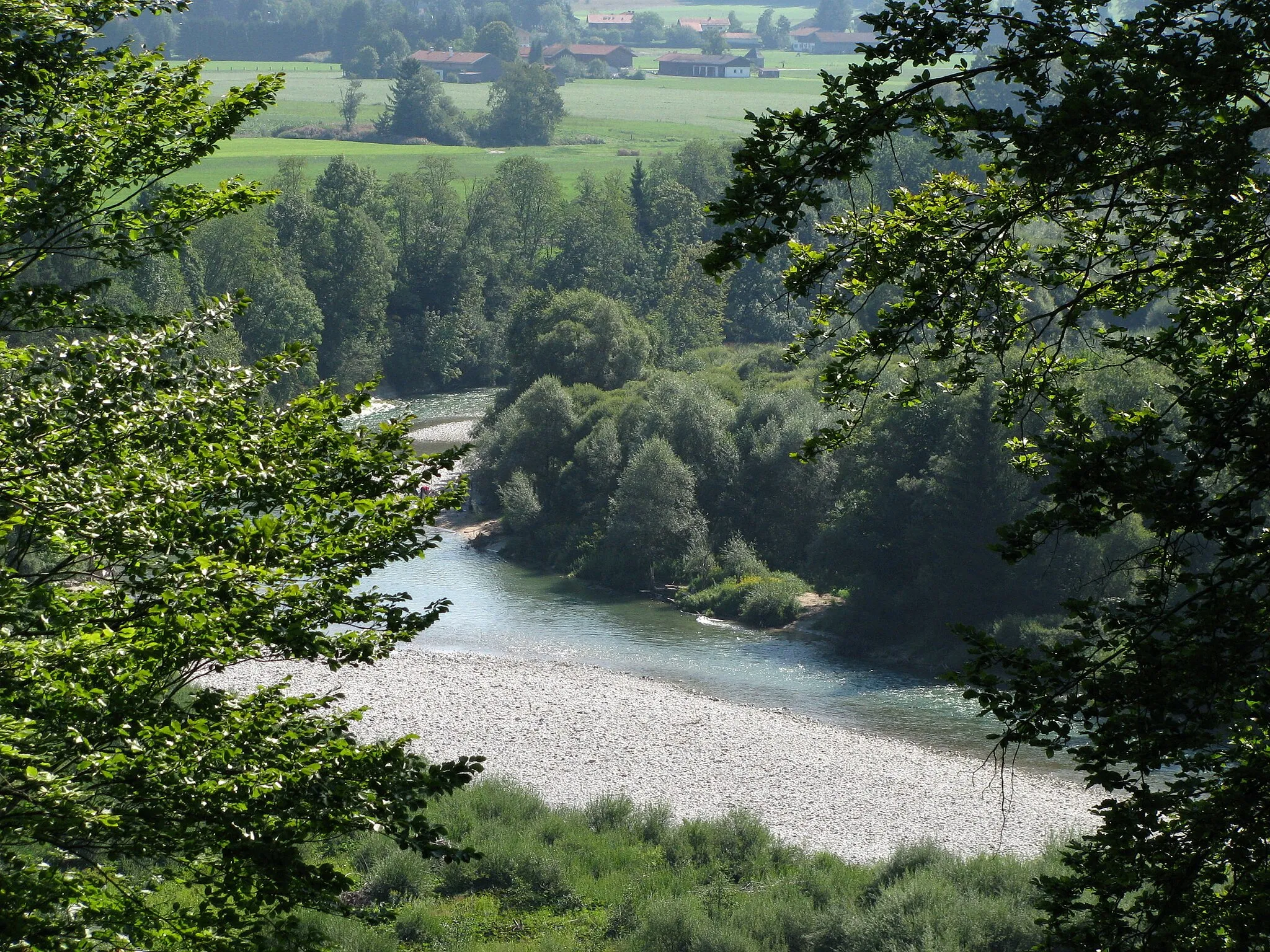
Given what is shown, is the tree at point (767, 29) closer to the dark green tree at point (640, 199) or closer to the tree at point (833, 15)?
the tree at point (833, 15)

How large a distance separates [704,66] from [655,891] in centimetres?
11685

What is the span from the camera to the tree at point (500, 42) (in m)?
128

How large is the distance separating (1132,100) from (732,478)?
35498 millimetres

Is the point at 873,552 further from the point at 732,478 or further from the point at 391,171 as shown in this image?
the point at 391,171

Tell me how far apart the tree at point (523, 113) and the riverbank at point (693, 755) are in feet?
252

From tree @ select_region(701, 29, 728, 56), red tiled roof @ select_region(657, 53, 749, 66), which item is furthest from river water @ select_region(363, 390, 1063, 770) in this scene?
tree @ select_region(701, 29, 728, 56)

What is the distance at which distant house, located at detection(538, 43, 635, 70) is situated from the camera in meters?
134

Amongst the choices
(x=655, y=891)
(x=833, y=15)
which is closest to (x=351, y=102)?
(x=833, y=15)

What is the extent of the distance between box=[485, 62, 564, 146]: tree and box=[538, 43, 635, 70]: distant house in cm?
3333

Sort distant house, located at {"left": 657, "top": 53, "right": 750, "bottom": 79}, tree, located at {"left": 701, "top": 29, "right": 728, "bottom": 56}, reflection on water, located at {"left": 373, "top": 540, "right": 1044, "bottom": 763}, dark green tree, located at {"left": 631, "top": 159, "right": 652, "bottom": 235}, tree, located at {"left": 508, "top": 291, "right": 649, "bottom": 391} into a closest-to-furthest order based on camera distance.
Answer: reflection on water, located at {"left": 373, "top": 540, "right": 1044, "bottom": 763}
tree, located at {"left": 508, "top": 291, "right": 649, "bottom": 391}
dark green tree, located at {"left": 631, "top": 159, "right": 652, "bottom": 235}
distant house, located at {"left": 657, "top": 53, "right": 750, "bottom": 79}
tree, located at {"left": 701, "top": 29, "right": 728, "bottom": 56}

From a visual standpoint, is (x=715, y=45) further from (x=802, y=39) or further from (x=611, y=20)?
(x=611, y=20)

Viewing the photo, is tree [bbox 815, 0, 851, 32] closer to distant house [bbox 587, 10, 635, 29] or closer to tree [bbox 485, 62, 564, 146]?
distant house [bbox 587, 10, 635, 29]

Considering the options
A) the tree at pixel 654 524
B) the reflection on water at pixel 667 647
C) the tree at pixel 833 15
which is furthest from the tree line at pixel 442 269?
the tree at pixel 833 15

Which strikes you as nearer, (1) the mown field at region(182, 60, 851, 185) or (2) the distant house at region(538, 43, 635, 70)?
(1) the mown field at region(182, 60, 851, 185)
